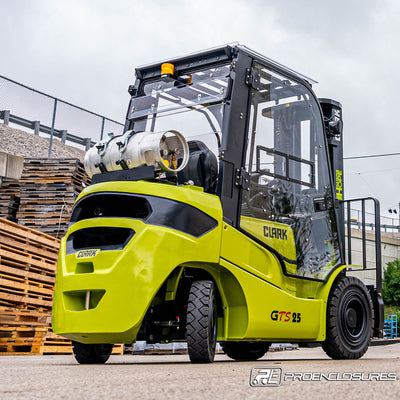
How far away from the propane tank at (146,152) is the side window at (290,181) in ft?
2.44

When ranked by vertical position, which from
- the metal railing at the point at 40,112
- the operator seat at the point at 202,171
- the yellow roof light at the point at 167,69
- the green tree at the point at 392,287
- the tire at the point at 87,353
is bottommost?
the tire at the point at 87,353

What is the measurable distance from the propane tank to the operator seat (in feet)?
0.71

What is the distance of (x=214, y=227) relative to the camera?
555 cm

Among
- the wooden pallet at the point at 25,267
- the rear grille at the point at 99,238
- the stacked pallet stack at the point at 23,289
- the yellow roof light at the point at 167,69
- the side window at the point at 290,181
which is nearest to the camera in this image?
the rear grille at the point at 99,238

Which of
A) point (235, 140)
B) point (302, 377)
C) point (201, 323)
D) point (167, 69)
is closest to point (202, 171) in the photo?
point (235, 140)

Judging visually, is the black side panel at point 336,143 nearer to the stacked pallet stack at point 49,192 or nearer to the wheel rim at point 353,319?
the wheel rim at point 353,319

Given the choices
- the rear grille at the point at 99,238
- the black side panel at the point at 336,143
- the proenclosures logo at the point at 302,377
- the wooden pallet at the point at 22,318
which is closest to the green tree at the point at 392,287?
the wooden pallet at the point at 22,318

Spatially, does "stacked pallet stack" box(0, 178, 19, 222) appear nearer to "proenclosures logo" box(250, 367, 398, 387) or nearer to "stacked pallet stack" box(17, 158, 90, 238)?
"stacked pallet stack" box(17, 158, 90, 238)

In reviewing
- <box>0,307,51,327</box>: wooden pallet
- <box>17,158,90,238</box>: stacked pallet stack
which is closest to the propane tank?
<box>0,307,51,327</box>: wooden pallet

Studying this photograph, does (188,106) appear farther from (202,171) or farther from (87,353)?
(87,353)

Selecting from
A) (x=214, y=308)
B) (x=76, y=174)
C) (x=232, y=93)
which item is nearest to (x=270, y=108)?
(x=232, y=93)

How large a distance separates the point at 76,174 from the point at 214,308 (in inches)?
300

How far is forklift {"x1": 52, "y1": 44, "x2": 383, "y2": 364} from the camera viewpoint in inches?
206

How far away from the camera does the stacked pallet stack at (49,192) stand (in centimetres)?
→ 1220
